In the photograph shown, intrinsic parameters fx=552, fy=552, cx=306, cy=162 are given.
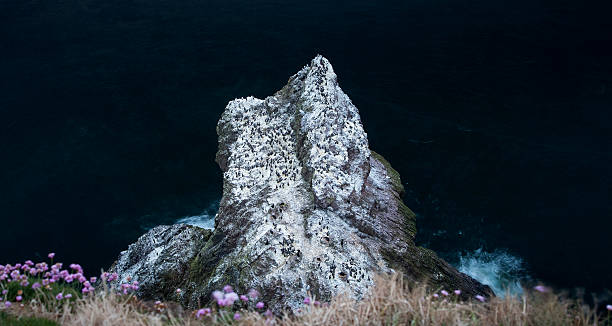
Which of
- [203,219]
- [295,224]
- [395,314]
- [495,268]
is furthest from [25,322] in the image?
[495,268]

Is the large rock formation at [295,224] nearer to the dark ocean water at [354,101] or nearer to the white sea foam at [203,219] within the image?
the white sea foam at [203,219]

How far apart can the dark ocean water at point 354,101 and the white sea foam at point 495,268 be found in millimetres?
468

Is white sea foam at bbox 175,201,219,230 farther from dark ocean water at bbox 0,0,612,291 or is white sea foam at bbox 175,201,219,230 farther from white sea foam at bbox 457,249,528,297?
white sea foam at bbox 457,249,528,297

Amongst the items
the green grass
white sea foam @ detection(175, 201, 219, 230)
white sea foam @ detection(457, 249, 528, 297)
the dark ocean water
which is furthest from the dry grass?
white sea foam @ detection(175, 201, 219, 230)

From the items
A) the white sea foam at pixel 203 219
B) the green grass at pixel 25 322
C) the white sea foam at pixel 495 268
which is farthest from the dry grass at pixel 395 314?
the white sea foam at pixel 203 219

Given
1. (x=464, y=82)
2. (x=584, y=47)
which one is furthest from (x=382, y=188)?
(x=584, y=47)

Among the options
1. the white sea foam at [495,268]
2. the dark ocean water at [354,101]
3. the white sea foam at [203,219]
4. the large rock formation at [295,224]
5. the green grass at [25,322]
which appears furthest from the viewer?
the white sea foam at [203,219]

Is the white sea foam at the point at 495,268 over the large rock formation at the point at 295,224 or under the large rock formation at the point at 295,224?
under

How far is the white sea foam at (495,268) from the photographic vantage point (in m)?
29.3

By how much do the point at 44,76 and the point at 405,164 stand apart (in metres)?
34.8

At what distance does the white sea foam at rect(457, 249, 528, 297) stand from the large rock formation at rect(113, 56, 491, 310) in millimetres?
1441

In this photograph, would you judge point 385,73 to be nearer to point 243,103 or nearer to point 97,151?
point 243,103

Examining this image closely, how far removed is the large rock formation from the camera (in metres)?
22.9

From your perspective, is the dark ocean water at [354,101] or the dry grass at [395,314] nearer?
the dry grass at [395,314]
